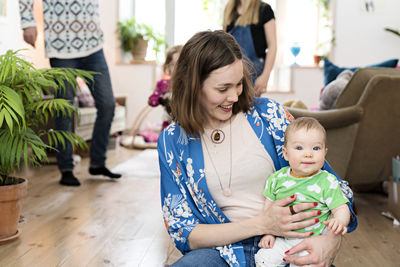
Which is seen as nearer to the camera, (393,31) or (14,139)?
(14,139)

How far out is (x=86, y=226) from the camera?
8.07ft

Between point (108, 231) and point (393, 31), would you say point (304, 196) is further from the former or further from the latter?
point (393, 31)

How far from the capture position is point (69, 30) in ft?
10.8

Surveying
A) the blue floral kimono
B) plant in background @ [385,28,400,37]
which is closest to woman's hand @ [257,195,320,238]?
the blue floral kimono

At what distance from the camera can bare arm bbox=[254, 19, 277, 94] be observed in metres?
2.96

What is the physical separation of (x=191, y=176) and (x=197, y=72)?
29 centimetres

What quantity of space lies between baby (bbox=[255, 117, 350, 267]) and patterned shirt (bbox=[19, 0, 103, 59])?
7.68 feet

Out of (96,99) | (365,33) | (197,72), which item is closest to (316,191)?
(197,72)

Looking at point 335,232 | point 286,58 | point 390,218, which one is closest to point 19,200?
point 335,232

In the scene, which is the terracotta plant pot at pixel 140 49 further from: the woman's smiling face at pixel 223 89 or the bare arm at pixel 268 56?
the woman's smiling face at pixel 223 89

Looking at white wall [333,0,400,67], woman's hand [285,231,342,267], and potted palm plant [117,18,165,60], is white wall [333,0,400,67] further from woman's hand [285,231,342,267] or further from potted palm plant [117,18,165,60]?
woman's hand [285,231,342,267]

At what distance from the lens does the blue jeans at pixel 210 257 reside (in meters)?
1.23

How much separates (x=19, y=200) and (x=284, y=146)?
1.46 m

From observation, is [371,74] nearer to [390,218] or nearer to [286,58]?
[390,218]
